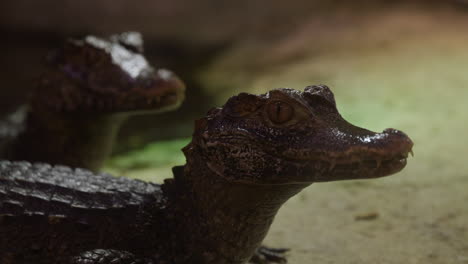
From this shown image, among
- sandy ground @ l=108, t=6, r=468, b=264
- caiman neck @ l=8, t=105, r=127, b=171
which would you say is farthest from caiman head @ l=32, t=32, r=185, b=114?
sandy ground @ l=108, t=6, r=468, b=264

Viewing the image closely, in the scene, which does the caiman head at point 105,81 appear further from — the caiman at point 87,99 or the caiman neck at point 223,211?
the caiman neck at point 223,211

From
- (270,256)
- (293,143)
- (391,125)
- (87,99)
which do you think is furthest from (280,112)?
Result: (391,125)

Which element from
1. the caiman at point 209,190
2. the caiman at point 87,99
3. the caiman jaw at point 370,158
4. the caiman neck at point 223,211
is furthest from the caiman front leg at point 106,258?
the caiman at point 87,99

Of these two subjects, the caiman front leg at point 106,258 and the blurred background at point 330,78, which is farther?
the blurred background at point 330,78

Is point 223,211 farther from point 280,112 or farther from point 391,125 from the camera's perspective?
point 391,125

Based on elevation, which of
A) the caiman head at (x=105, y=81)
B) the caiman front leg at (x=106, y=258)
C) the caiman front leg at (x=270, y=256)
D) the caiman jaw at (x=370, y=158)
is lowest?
the caiman front leg at (x=106, y=258)

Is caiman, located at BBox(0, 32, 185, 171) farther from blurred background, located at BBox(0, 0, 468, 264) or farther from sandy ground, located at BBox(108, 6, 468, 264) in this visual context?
sandy ground, located at BBox(108, 6, 468, 264)

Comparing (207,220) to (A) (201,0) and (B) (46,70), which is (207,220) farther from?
(A) (201,0)
